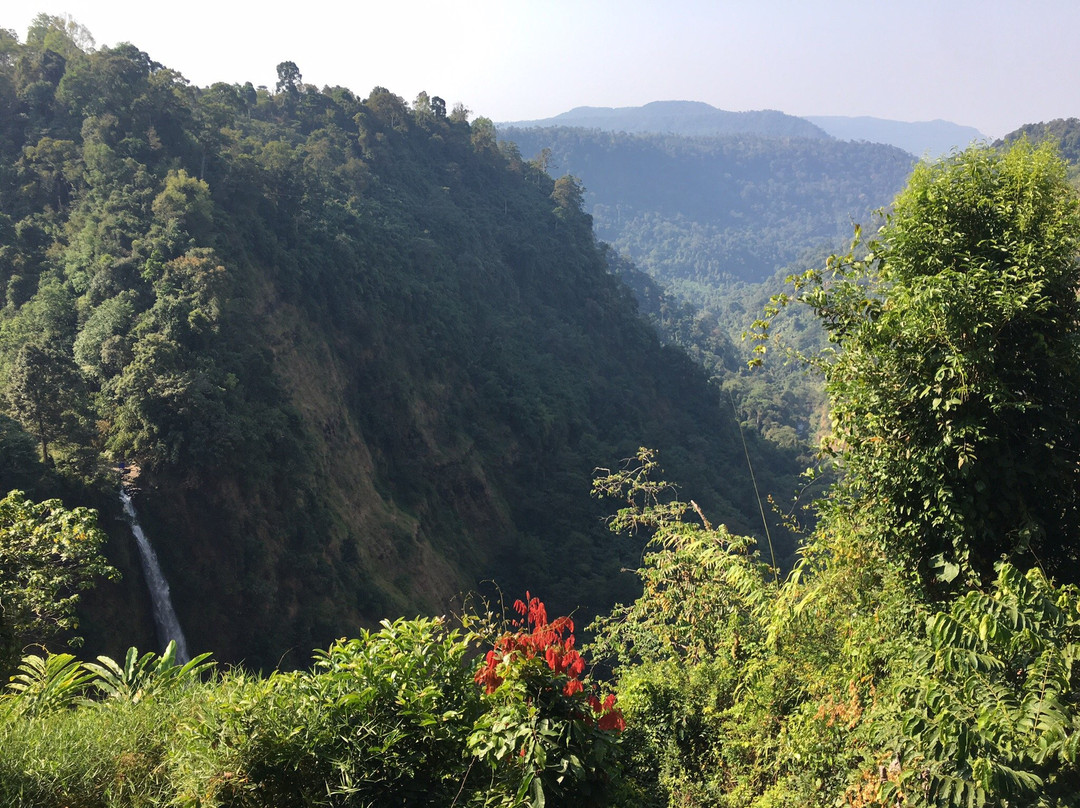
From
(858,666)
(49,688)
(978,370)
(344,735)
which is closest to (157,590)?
(49,688)

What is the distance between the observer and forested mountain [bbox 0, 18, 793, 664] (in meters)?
17.7

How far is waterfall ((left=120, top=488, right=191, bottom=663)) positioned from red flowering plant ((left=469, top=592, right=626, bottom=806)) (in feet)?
50.6

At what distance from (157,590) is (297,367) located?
31.2 feet

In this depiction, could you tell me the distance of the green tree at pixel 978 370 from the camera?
4422 mm

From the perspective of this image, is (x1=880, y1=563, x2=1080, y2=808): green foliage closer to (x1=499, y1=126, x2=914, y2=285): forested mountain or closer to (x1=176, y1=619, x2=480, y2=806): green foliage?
(x1=176, y1=619, x2=480, y2=806): green foliage

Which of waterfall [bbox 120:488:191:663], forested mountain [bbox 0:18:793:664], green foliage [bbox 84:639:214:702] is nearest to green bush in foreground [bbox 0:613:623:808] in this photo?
green foliage [bbox 84:639:214:702]

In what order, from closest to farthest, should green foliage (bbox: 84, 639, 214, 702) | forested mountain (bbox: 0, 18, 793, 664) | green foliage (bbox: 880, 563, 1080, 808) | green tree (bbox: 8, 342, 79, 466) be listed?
green foliage (bbox: 880, 563, 1080, 808)
green foliage (bbox: 84, 639, 214, 702)
green tree (bbox: 8, 342, 79, 466)
forested mountain (bbox: 0, 18, 793, 664)

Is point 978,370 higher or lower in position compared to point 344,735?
higher

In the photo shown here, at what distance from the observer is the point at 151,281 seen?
20.4 metres

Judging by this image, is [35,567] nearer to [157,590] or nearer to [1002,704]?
[1002,704]

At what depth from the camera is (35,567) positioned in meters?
7.81

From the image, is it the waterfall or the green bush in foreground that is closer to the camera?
the green bush in foreground

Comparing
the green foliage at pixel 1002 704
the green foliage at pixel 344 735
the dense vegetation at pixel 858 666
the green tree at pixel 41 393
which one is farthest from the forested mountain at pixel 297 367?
the green foliage at pixel 1002 704

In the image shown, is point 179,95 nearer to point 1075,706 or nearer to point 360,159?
point 360,159
